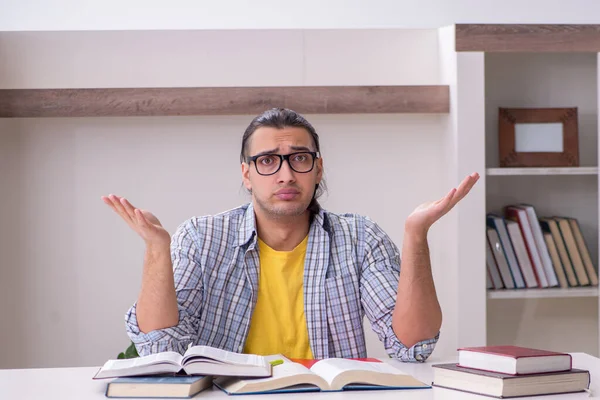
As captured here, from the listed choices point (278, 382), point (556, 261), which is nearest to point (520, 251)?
point (556, 261)

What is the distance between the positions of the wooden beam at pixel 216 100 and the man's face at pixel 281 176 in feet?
2.62

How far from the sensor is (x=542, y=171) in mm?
3090

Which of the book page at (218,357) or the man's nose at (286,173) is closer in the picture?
the book page at (218,357)

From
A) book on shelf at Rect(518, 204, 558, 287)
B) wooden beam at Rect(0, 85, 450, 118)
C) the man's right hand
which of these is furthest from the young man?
book on shelf at Rect(518, 204, 558, 287)

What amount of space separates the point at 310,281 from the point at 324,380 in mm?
700

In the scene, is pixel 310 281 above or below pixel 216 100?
below

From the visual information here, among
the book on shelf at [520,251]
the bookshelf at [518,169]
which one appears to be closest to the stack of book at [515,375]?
the bookshelf at [518,169]

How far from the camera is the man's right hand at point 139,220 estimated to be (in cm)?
187

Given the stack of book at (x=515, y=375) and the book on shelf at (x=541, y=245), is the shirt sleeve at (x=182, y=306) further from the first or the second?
the book on shelf at (x=541, y=245)

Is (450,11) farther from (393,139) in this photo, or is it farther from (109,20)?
(109,20)

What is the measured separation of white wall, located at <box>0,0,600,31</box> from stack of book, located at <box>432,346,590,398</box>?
2012 mm

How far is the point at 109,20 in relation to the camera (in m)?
3.18

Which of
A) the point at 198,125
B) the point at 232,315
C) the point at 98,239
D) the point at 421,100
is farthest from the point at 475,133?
the point at 98,239

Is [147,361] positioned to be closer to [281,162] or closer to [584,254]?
[281,162]
